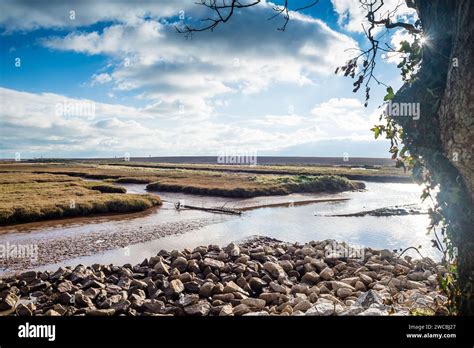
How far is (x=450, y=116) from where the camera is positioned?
4.75 metres

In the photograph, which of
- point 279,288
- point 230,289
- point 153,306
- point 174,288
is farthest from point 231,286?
point 153,306

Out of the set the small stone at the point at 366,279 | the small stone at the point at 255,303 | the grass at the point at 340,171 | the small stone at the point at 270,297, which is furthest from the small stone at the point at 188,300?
the grass at the point at 340,171

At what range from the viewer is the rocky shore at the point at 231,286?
29.1 ft

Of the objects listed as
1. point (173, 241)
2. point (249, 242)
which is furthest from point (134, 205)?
point (249, 242)

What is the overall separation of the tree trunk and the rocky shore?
2368 mm

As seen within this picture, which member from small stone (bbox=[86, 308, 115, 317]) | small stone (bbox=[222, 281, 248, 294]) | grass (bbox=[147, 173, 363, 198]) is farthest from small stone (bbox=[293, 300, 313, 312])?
grass (bbox=[147, 173, 363, 198])

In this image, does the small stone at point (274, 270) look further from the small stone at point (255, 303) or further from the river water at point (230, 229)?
the river water at point (230, 229)

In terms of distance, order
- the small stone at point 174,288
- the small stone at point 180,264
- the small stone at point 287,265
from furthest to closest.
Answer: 1. the small stone at point 287,265
2. the small stone at point 180,264
3. the small stone at point 174,288

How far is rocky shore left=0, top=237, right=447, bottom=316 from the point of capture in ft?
29.1

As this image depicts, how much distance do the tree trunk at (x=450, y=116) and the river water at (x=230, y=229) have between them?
43.6 feet

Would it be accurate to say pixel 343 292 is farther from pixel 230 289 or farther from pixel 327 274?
pixel 230 289

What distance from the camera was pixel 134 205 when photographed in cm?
3416

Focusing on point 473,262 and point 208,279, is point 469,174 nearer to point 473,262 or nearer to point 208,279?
point 473,262
